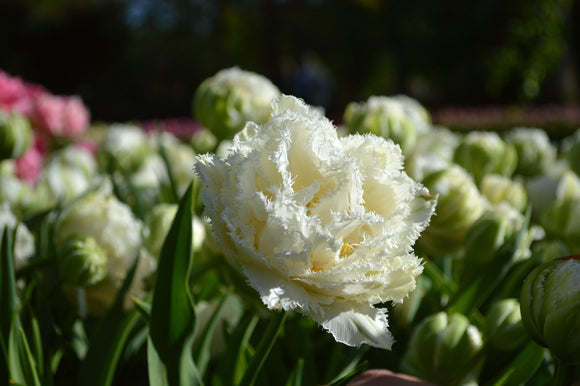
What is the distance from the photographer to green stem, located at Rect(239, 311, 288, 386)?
468 millimetres

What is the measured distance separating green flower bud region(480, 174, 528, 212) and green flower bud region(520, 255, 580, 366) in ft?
1.54

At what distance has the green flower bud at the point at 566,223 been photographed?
83 centimetres

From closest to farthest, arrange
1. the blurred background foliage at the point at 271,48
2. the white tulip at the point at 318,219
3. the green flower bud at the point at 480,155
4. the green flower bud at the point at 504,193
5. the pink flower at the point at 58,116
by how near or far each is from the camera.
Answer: the white tulip at the point at 318,219 → the green flower bud at the point at 504,193 → the green flower bud at the point at 480,155 → the pink flower at the point at 58,116 → the blurred background foliage at the point at 271,48

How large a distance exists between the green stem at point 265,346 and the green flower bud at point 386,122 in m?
0.40

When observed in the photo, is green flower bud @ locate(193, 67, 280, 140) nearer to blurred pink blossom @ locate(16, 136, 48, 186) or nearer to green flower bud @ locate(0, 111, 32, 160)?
green flower bud @ locate(0, 111, 32, 160)

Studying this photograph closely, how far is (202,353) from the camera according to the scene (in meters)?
0.60

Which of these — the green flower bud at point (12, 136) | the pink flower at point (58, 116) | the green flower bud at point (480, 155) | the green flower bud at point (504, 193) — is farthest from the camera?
the pink flower at point (58, 116)

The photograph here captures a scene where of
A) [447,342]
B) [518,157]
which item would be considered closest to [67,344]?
[447,342]

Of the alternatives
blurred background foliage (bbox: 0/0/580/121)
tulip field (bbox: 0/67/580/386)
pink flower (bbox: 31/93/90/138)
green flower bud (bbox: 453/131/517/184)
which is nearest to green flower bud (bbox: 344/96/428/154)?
tulip field (bbox: 0/67/580/386)

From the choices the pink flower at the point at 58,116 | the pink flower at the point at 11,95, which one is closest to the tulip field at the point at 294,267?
the pink flower at the point at 11,95

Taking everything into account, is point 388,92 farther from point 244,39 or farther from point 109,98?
point 109,98

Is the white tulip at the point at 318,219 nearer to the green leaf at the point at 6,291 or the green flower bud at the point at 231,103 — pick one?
the green leaf at the point at 6,291

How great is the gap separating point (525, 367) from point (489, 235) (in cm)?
18

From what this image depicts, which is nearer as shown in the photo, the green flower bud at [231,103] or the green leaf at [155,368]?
the green leaf at [155,368]
